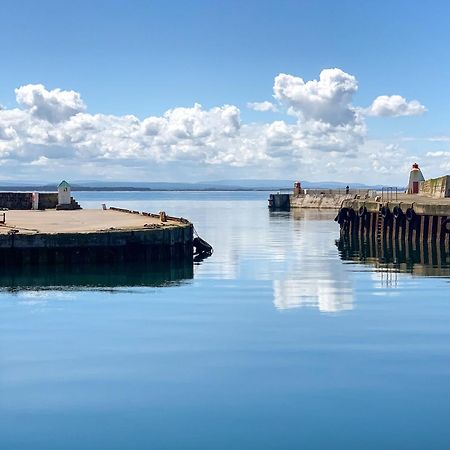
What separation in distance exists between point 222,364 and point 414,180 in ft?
205

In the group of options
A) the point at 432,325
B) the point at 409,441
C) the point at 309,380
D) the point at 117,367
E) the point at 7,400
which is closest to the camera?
the point at 409,441

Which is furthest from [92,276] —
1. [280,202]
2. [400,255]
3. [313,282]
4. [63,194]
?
[280,202]

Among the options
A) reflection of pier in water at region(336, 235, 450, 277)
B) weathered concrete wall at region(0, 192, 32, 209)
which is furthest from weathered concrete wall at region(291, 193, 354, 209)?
reflection of pier in water at region(336, 235, 450, 277)

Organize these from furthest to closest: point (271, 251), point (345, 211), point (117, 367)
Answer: point (345, 211) < point (271, 251) < point (117, 367)

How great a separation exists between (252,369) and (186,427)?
12.4 feet

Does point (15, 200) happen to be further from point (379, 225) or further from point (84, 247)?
point (84, 247)

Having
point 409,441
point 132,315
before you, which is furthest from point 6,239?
point 409,441

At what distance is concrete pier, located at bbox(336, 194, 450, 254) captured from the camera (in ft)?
161

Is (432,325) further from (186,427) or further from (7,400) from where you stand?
(7,400)

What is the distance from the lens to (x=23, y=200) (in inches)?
2586

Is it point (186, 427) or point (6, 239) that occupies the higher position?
point (6, 239)

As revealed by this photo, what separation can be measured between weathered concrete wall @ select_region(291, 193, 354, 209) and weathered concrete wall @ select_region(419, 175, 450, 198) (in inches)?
2023

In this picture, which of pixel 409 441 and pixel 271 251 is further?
pixel 271 251

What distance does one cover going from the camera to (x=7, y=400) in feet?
49.7
